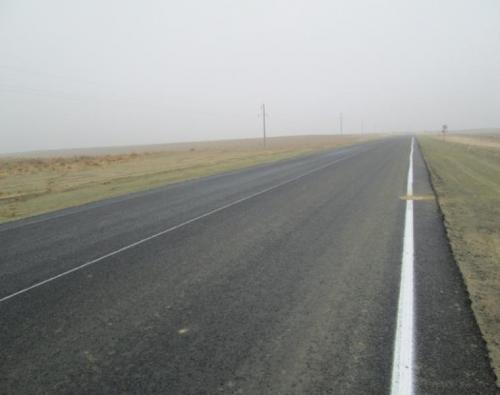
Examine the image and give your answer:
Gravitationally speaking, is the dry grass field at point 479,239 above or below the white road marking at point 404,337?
below

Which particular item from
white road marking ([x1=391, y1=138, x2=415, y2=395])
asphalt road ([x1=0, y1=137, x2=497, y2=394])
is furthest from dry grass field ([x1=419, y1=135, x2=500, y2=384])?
white road marking ([x1=391, y1=138, x2=415, y2=395])

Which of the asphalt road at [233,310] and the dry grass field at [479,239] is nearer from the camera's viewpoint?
the asphalt road at [233,310]

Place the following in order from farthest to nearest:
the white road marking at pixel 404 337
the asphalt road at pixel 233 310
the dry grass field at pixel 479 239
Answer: the dry grass field at pixel 479 239 → the asphalt road at pixel 233 310 → the white road marking at pixel 404 337

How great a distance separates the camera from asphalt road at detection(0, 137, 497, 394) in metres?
3.07

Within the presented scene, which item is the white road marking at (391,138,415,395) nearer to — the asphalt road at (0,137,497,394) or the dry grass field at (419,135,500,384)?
the asphalt road at (0,137,497,394)

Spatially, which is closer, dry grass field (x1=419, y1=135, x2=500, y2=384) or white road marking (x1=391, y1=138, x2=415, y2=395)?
white road marking (x1=391, y1=138, x2=415, y2=395)

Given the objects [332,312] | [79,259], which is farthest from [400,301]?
[79,259]

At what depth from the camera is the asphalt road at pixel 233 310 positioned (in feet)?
10.1

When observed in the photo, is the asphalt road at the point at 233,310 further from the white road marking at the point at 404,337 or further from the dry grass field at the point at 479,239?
the dry grass field at the point at 479,239

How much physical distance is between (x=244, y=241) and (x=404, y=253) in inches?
109

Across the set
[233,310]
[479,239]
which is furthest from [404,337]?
[479,239]

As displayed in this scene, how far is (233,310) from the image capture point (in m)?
4.26

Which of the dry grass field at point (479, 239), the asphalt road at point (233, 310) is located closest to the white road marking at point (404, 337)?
the asphalt road at point (233, 310)

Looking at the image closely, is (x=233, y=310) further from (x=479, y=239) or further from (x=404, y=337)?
(x=479, y=239)
